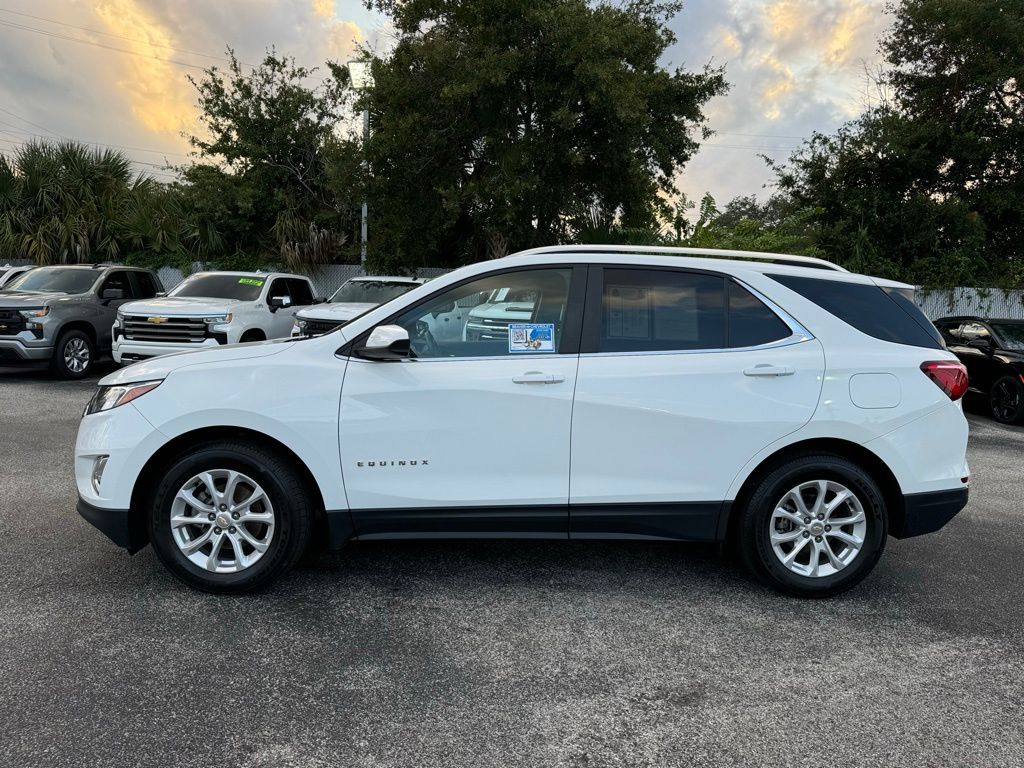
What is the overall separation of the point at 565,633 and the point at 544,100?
44.7ft

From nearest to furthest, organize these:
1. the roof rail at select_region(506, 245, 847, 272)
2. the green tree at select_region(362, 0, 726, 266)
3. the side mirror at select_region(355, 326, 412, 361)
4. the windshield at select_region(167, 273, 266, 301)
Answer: the side mirror at select_region(355, 326, 412, 361), the roof rail at select_region(506, 245, 847, 272), the windshield at select_region(167, 273, 266, 301), the green tree at select_region(362, 0, 726, 266)

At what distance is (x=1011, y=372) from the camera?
10.9 m

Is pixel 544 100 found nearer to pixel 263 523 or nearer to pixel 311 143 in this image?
pixel 311 143

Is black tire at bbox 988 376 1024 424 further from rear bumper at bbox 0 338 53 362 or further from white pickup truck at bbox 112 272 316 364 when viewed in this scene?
rear bumper at bbox 0 338 53 362

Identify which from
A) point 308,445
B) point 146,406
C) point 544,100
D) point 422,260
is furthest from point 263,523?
point 422,260

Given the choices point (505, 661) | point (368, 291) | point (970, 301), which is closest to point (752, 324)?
point (505, 661)

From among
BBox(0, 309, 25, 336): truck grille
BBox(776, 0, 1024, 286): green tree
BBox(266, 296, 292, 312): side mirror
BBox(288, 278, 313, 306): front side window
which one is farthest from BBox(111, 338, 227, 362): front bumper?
BBox(776, 0, 1024, 286): green tree

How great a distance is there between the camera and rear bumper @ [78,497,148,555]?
150 inches

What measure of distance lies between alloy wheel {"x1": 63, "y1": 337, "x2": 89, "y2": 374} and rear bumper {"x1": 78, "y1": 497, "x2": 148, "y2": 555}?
9448mm

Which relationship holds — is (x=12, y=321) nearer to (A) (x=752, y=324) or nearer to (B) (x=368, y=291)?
(B) (x=368, y=291)

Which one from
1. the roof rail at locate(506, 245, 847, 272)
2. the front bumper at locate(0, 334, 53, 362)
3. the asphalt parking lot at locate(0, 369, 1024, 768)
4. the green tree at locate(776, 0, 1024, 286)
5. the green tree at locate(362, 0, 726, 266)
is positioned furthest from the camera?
the green tree at locate(776, 0, 1024, 286)

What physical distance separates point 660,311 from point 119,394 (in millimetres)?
2805

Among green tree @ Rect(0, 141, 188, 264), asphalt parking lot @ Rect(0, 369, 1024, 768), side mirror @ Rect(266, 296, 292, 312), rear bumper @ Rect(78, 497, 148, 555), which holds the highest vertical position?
green tree @ Rect(0, 141, 188, 264)

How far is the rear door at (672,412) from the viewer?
3850mm
